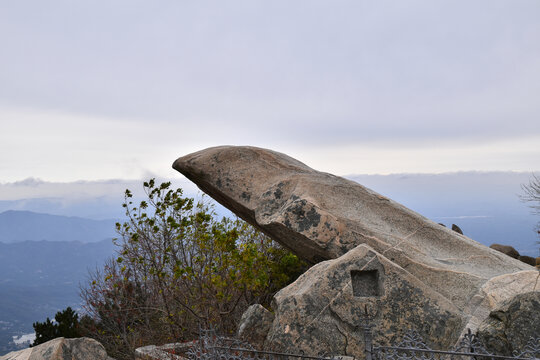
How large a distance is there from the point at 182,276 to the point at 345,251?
3371 millimetres

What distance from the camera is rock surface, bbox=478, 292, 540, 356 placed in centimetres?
501

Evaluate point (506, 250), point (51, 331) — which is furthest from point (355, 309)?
point (506, 250)

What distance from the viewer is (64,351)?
8.76 m

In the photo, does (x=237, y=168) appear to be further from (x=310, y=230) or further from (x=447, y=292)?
(x=447, y=292)

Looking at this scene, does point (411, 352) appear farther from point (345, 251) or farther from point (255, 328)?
point (345, 251)

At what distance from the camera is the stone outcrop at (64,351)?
8.65 m

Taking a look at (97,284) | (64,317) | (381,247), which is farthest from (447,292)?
(64,317)

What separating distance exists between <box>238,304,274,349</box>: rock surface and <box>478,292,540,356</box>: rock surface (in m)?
3.37

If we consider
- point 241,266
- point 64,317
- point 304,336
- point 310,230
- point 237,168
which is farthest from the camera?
point 64,317

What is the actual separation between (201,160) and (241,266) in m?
2.45

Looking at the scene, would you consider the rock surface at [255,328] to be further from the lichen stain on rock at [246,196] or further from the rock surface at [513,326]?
the rock surface at [513,326]

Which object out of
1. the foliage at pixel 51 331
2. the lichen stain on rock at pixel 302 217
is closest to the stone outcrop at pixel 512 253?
the lichen stain on rock at pixel 302 217

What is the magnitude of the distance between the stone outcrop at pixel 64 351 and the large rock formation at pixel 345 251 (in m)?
3.81

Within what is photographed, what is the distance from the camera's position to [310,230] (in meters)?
8.40
